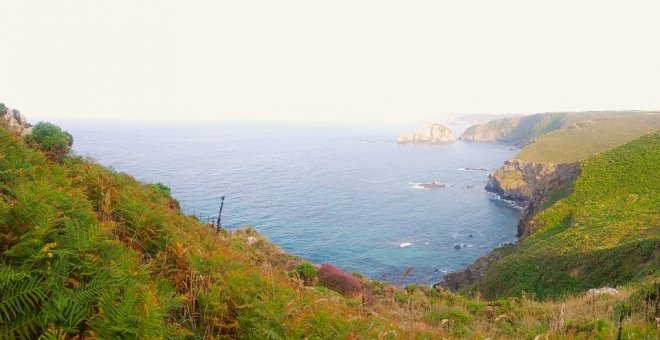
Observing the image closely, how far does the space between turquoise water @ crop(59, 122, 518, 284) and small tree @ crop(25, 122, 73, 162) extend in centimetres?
1496

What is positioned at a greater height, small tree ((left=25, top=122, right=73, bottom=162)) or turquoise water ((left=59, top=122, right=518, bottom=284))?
small tree ((left=25, top=122, right=73, bottom=162))

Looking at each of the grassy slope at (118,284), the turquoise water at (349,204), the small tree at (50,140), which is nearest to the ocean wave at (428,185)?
the turquoise water at (349,204)

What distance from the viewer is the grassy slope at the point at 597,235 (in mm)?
29906

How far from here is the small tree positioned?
11.0 meters

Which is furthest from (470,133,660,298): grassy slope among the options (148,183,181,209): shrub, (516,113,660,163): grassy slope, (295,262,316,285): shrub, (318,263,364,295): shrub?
(516,113,660,163): grassy slope

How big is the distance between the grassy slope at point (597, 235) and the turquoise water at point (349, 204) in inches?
493

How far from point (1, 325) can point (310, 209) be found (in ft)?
254

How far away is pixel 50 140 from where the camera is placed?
37.8 feet

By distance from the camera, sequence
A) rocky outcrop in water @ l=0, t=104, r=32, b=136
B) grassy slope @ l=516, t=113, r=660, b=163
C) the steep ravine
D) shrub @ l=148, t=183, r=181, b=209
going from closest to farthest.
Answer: rocky outcrop in water @ l=0, t=104, r=32, b=136 → shrub @ l=148, t=183, r=181, b=209 → the steep ravine → grassy slope @ l=516, t=113, r=660, b=163

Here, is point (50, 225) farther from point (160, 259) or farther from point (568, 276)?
point (568, 276)

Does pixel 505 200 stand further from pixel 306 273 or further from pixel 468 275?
pixel 306 273

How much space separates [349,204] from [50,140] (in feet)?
251

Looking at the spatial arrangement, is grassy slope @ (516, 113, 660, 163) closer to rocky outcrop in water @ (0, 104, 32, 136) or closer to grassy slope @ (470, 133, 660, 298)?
grassy slope @ (470, 133, 660, 298)

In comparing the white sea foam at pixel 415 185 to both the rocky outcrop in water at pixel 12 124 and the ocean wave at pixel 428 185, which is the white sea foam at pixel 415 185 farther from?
the rocky outcrop in water at pixel 12 124
